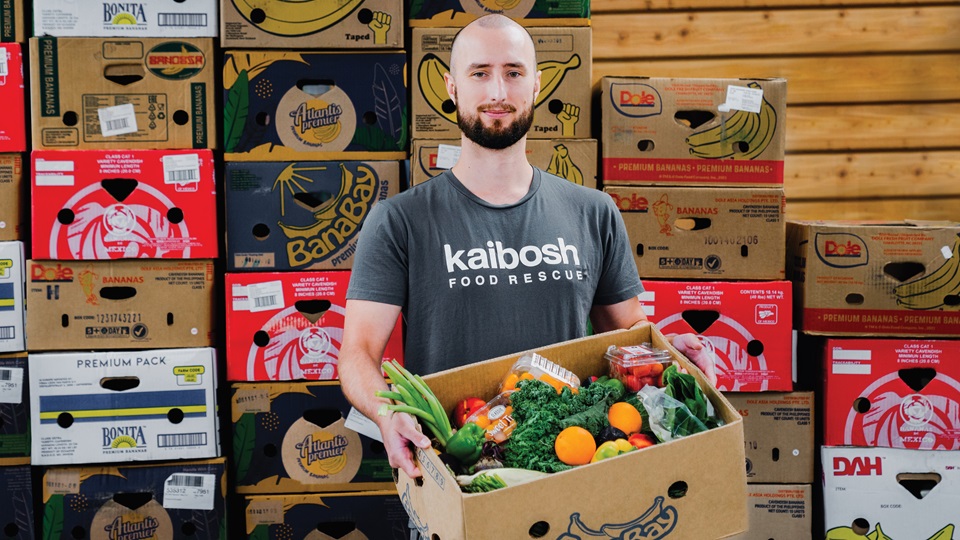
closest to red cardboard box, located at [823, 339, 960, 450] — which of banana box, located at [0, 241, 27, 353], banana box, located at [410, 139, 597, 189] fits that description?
banana box, located at [410, 139, 597, 189]

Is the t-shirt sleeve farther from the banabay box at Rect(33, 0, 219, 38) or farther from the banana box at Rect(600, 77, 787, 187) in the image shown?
the banabay box at Rect(33, 0, 219, 38)

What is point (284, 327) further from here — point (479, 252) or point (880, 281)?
point (880, 281)

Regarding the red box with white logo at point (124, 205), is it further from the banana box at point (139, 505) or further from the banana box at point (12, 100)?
the banana box at point (139, 505)

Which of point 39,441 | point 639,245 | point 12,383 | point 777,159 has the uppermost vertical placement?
point 777,159

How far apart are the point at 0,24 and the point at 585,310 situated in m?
1.84

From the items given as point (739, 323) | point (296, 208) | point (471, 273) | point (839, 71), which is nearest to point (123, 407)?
point (296, 208)

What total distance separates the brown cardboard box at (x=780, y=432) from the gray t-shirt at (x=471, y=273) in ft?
3.30

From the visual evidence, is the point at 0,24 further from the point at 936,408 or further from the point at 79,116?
the point at 936,408

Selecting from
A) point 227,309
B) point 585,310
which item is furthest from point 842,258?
point 227,309

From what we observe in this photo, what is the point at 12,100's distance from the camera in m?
2.36

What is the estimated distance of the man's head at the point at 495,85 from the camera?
1670 millimetres

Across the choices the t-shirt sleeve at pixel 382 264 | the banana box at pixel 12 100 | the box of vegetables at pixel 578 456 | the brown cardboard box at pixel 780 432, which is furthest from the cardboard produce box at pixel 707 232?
the banana box at pixel 12 100

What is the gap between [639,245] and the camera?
2.46m

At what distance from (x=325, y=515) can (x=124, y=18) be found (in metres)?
1.51
